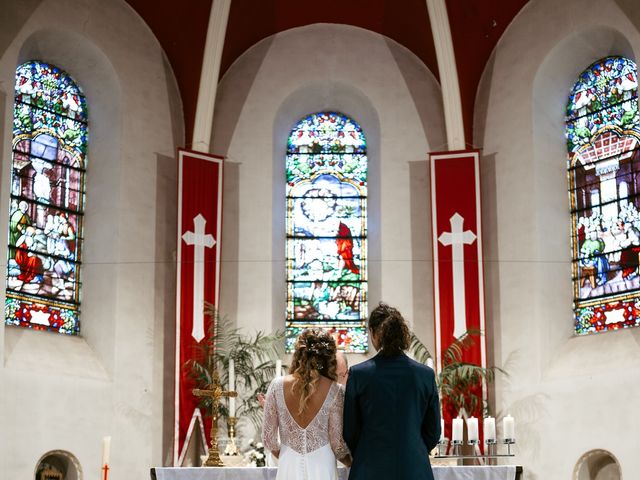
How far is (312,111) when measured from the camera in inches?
562

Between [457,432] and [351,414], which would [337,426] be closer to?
[351,414]

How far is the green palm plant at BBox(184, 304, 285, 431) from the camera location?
12.0 metres

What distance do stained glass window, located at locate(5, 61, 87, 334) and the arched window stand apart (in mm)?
5843

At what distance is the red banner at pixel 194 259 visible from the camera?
12.0m

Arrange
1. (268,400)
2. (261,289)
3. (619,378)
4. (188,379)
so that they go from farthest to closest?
(261,289), (188,379), (619,378), (268,400)

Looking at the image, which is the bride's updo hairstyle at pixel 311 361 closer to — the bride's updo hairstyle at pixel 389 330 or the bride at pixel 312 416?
the bride at pixel 312 416

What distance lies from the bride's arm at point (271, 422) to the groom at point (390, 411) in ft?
1.54

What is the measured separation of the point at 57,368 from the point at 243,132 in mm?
3910

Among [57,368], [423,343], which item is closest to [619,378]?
[423,343]

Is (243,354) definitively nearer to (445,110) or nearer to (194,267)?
(194,267)

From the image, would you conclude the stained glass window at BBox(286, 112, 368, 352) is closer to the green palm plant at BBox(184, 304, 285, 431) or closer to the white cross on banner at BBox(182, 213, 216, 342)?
the green palm plant at BBox(184, 304, 285, 431)

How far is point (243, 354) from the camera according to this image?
12.1 metres

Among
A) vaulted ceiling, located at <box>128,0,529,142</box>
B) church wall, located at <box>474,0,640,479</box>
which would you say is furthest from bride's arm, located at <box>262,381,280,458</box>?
vaulted ceiling, located at <box>128,0,529,142</box>

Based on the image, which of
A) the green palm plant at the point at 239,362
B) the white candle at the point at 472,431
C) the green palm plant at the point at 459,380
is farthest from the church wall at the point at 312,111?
the white candle at the point at 472,431
